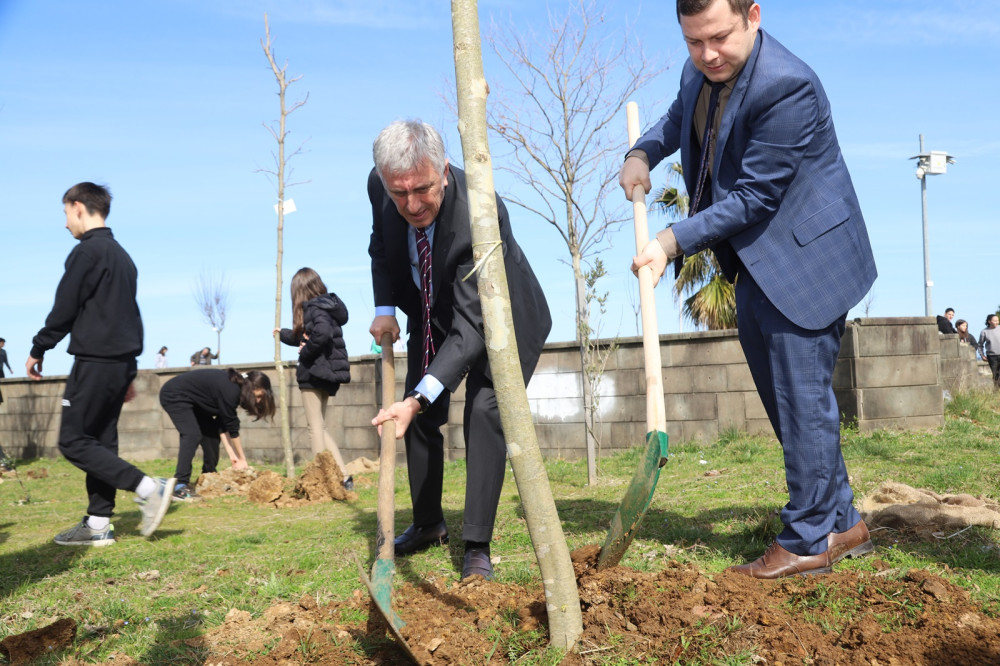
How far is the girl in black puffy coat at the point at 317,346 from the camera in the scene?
6.97 meters

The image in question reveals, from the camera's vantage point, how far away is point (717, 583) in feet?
8.12

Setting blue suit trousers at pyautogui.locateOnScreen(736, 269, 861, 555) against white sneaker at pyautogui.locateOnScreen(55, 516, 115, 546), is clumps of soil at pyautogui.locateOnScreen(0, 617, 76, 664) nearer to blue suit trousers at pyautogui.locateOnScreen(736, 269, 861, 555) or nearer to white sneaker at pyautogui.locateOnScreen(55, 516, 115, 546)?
white sneaker at pyautogui.locateOnScreen(55, 516, 115, 546)

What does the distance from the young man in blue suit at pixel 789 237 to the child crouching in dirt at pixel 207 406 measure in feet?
18.5

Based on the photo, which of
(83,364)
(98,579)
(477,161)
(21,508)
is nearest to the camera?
(477,161)

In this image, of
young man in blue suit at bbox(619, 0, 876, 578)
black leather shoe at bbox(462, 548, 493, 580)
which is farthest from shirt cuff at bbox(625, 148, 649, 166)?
black leather shoe at bbox(462, 548, 493, 580)

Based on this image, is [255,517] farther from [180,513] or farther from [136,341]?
[136,341]

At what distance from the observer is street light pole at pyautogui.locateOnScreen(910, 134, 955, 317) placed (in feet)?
71.2

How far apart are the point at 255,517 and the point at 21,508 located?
2766 mm

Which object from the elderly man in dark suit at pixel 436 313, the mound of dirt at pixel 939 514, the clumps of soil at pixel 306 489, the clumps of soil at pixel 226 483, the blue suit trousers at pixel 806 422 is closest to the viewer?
the blue suit trousers at pixel 806 422

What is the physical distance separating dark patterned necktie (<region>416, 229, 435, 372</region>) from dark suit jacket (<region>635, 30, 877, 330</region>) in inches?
41.3

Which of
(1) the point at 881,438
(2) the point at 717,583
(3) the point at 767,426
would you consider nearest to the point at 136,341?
(2) the point at 717,583

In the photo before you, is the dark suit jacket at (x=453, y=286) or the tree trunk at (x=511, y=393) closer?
the tree trunk at (x=511, y=393)

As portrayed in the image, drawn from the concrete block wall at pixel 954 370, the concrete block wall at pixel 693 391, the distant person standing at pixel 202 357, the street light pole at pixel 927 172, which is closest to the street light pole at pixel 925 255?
the street light pole at pixel 927 172

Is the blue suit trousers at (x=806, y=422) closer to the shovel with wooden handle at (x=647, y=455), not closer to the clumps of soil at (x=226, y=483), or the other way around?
the shovel with wooden handle at (x=647, y=455)
